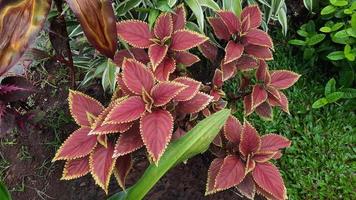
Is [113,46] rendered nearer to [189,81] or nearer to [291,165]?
[189,81]

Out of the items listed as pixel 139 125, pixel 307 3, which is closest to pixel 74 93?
pixel 139 125

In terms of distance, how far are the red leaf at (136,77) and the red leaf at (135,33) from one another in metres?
0.16

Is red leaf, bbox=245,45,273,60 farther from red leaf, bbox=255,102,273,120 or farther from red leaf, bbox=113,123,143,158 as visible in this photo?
red leaf, bbox=113,123,143,158

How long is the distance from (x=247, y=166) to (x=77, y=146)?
515 millimetres

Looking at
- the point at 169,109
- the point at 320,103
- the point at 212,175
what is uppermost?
the point at 169,109

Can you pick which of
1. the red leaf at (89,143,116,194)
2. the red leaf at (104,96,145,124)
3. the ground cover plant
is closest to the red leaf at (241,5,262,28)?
the ground cover plant

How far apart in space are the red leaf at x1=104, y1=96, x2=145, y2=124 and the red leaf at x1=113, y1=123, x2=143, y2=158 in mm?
60

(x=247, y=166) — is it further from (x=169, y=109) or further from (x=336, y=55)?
(x=336, y=55)

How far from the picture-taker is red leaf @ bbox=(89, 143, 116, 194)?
147cm

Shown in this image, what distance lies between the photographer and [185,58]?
1.78 m

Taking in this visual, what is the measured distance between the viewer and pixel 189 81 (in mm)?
1603

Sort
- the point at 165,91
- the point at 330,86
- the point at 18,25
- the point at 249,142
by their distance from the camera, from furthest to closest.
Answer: the point at 330,86 → the point at 249,142 → the point at 165,91 → the point at 18,25

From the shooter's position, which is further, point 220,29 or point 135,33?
point 220,29

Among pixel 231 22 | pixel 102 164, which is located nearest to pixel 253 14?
pixel 231 22
